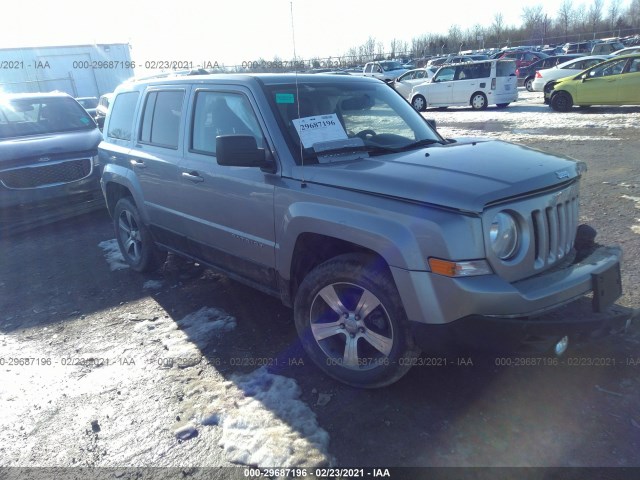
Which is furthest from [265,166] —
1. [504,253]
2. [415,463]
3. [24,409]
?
[24,409]

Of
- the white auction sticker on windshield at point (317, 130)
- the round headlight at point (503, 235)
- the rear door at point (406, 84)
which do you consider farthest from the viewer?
the rear door at point (406, 84)

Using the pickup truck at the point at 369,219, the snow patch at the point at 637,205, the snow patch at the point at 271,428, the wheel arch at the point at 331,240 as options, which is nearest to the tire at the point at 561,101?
the snow patch at the point at 637,205

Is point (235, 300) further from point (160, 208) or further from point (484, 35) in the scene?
point (484, 35)

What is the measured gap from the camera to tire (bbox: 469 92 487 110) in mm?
18797

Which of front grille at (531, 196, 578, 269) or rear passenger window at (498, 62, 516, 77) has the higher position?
rear passenger window at (498, 62, 516, 77)

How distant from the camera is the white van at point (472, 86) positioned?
1817 cm

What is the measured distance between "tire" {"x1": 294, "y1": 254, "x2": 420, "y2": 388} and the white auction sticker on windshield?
35.8 inches

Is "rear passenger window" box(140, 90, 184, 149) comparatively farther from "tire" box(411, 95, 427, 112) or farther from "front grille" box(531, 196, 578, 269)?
"tire" box(411, 95, 427, 112)

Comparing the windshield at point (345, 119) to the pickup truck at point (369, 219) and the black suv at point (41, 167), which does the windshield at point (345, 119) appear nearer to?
the pickup truck at point (369, 219)

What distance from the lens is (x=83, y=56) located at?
2814cm

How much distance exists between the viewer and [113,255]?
20.3ft

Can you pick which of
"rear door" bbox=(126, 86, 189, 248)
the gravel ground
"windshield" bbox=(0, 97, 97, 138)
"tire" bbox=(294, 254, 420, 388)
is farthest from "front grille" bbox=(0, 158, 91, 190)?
"tire" bbox=(294, 254, 420, 388)

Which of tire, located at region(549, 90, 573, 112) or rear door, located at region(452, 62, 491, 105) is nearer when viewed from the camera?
tire, located at region(549, 90, 573, 112)

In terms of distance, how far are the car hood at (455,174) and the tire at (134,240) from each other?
2.58 m
